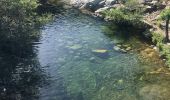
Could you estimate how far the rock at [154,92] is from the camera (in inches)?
1556

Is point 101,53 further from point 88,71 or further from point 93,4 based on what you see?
point 93,4

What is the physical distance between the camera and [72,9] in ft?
268

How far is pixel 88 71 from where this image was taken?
154ft

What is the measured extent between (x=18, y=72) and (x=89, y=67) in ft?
34.0

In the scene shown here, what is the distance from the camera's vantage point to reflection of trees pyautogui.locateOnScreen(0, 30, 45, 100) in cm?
3934

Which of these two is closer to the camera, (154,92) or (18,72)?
(154,92)

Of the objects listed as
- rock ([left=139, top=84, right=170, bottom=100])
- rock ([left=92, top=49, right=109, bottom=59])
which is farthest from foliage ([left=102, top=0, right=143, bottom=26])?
rock ([left=139, top=84, right=170, bottom=100])

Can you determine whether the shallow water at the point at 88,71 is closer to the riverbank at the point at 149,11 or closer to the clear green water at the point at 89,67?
the clear green water at the point at 89,67

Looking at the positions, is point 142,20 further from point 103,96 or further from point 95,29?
point 103,96

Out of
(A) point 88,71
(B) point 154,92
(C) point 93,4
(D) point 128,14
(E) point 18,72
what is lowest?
(B) point 154,92

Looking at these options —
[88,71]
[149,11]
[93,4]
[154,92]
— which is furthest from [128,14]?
[154,92]

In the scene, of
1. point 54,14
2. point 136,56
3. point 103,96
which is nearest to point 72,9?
point 54,14

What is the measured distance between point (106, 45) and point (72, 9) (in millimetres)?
25931

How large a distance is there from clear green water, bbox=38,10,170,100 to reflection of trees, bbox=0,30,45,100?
4.91 ft
